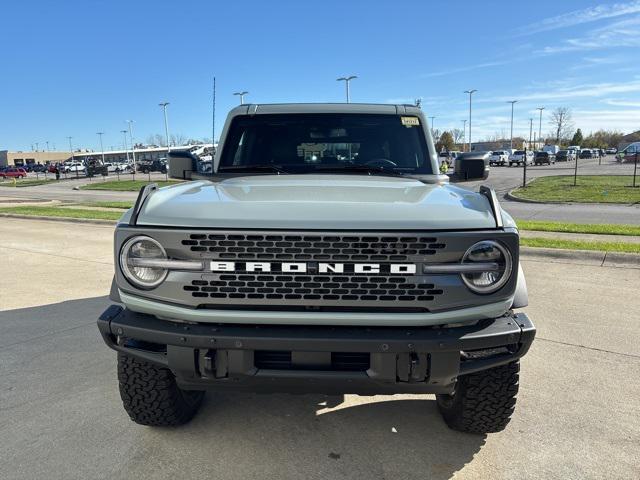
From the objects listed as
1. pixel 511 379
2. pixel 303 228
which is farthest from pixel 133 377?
pixel 511 379

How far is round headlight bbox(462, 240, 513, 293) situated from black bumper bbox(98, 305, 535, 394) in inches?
7.4

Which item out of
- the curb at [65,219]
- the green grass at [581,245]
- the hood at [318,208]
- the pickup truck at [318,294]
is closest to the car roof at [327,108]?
the hood at [318,208]

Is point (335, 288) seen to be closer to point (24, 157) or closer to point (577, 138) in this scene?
point (577, 138)

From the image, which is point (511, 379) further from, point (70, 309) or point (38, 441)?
point (70, 309)

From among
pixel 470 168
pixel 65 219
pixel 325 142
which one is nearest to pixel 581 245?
pixel 470 168

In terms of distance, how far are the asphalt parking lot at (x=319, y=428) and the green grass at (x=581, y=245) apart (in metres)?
3.45

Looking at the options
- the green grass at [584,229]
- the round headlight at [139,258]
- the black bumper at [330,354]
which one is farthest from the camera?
the green grass at [584,229]

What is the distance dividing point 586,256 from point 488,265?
618 centimetres

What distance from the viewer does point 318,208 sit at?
2346 millimetres

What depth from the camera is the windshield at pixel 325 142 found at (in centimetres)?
381

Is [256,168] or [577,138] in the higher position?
[577,138]

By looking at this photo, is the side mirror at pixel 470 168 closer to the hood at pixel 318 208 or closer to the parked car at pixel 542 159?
the hood at pixel 318 208

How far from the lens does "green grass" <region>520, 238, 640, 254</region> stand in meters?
7.66


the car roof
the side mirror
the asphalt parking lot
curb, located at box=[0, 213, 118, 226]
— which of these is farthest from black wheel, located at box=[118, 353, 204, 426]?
curb, located at box=[0, 213, 118, 226]
